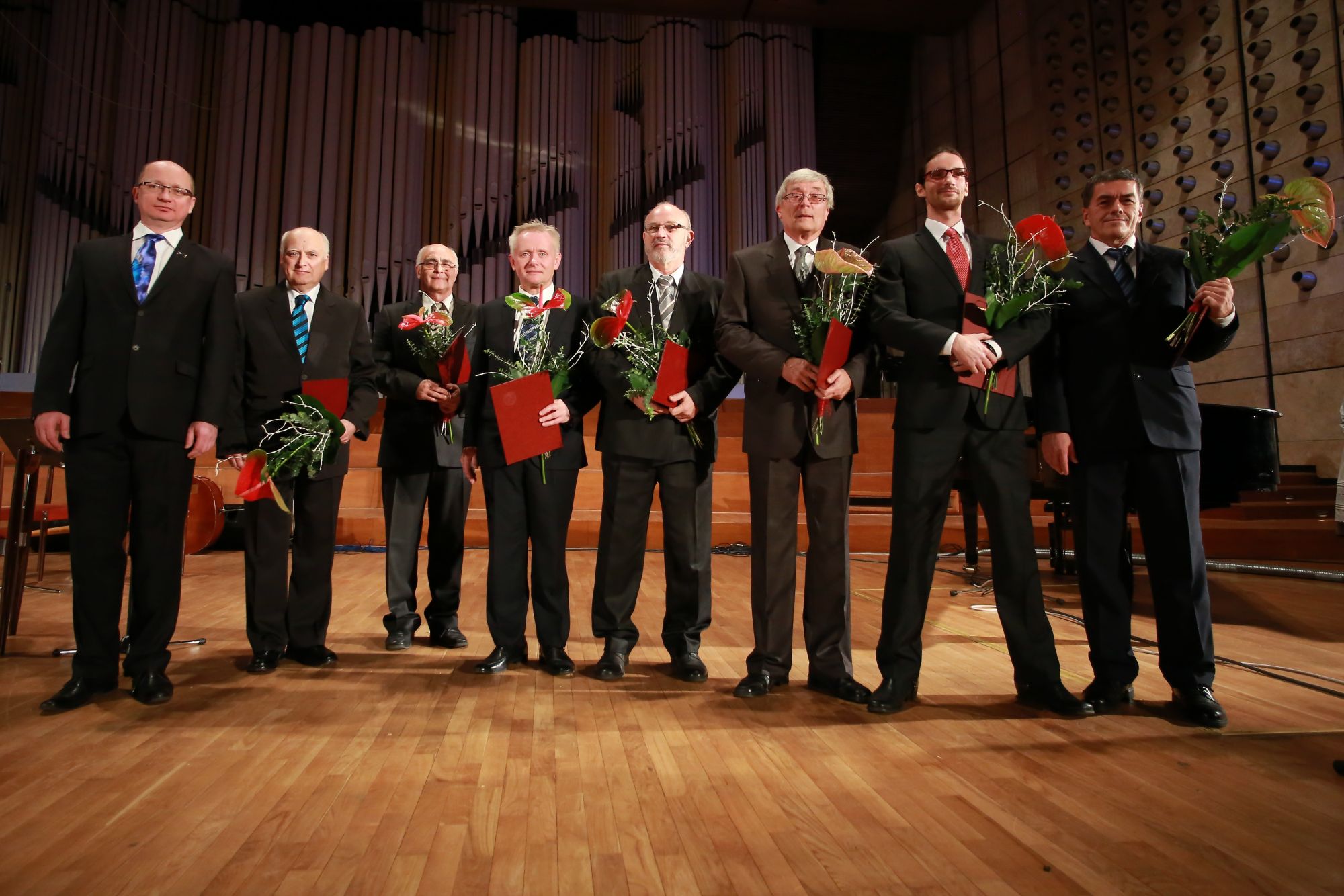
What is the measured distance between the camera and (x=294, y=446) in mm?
2346

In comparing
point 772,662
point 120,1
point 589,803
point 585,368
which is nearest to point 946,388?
point 772,662

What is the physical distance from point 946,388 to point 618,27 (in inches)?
297

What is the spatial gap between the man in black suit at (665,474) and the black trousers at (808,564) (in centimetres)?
21

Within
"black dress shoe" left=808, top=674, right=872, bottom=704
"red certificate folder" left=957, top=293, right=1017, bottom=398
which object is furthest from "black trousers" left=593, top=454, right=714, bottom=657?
"red certificate folder" left=957, top=293, right=1017, bottom=398

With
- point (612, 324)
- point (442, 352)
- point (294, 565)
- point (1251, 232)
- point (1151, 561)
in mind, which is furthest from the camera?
point (442, 352)

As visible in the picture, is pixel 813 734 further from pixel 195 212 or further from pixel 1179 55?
pixel 195 212

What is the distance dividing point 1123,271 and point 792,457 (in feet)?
3.25

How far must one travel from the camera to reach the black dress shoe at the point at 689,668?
227 centimetres

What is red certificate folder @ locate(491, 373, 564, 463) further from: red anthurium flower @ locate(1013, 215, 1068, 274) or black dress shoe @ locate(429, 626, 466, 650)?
red anthurium flower @ locate(1013, 215, 1068, 274)

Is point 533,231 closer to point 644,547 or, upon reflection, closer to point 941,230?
point 644,547

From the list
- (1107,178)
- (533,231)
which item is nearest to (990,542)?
(1107,178)

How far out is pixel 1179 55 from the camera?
19.4ft

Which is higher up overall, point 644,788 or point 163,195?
point 163,195

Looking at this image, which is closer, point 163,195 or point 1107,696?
point 1107,696
